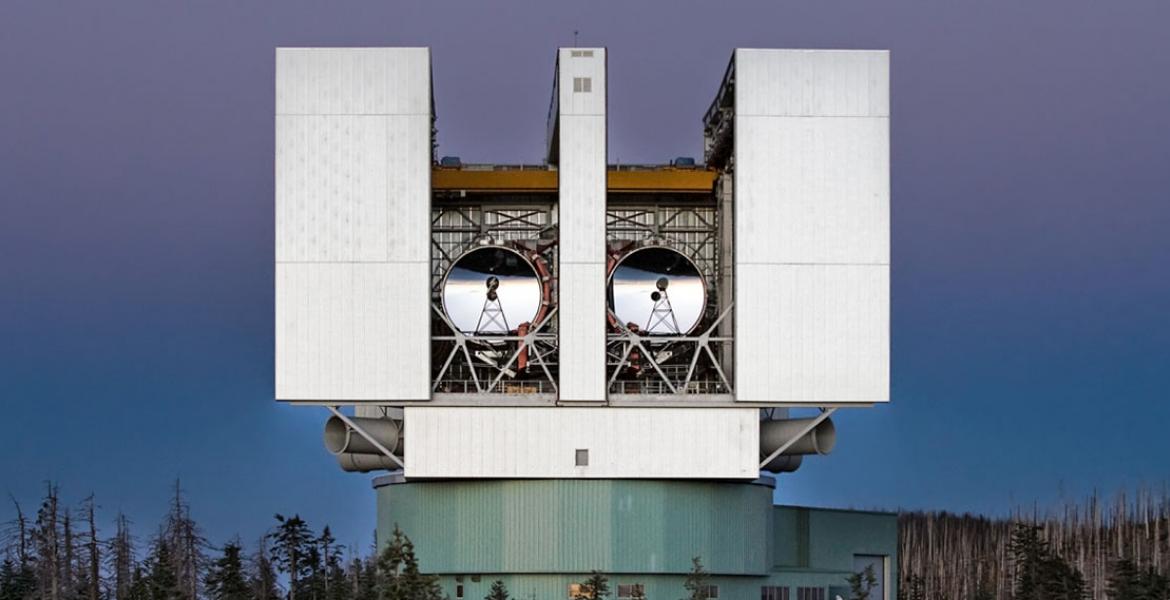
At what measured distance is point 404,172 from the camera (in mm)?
66688

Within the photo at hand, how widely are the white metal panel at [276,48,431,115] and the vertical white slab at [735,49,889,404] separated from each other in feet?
35.1

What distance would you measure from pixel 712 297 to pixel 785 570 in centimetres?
1019

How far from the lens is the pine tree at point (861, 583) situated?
220 feet

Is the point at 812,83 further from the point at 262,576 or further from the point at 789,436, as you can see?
the point at 262,576

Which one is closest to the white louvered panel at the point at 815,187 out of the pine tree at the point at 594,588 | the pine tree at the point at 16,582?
the pine tree at the point at 594,588

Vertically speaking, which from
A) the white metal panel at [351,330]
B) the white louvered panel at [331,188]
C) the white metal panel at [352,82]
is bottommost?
the white metal panel at [351,330]

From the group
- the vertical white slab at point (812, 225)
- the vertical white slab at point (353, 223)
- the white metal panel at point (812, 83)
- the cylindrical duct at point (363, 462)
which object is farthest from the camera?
the cylindrical duct at point (363, 462)

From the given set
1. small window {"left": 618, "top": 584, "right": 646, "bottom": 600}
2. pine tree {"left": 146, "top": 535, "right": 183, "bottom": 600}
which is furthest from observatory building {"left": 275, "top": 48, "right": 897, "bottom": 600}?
pine tree {"left": 146, "top": 535, "right": 183, "bottom": 600}

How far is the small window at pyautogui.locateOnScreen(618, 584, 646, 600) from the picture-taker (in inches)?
2662

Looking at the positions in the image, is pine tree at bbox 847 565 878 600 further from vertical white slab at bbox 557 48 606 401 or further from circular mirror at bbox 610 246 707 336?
vertical white slab at bbox 557 48 606 401

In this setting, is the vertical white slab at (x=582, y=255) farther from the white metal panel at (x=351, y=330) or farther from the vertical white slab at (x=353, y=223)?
the white metal panel at (x=351, y=330)

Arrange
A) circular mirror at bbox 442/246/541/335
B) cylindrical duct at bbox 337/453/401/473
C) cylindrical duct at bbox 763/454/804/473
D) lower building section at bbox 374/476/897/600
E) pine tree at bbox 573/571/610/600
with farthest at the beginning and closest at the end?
cylindrical duct at bbox 763/454/804/473, cylindrical duct at bbox 337/453/401/473, circular mirror at bbox 442/246/541/335, lower building section at bbox 374/476/897/600, pine tree at bbox 573/571/610/600

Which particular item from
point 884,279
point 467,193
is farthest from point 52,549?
point 884,279

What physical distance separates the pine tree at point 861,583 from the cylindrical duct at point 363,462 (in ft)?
54.6
